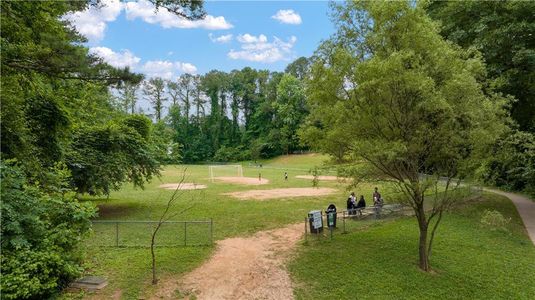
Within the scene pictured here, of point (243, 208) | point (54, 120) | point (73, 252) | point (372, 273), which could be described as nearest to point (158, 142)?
point (243, 208)

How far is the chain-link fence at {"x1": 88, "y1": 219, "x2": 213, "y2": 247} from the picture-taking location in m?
14.0

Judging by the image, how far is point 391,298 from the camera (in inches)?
416

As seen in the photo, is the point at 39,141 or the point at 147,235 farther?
the point at 147,235

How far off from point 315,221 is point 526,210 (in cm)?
1559

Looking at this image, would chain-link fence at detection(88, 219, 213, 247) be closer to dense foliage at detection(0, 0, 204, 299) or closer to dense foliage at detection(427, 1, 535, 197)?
dense foliage at detection(0, 0, 204, 299)

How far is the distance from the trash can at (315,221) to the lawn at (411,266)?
0.74 m

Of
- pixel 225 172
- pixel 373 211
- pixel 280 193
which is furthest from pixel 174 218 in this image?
pixel 225 172

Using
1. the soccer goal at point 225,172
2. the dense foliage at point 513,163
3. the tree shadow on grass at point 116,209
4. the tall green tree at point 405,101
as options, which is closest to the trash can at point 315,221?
the tall green tree at point 405,101

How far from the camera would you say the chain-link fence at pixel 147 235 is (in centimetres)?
1398

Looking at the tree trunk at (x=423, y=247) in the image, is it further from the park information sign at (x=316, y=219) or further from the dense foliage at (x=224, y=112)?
the dense foliage at (x=224, y=112)

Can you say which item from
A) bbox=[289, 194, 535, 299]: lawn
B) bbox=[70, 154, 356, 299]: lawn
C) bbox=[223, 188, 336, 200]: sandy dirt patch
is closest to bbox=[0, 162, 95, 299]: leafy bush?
bbox=[70, 154, 356, 299]: lawn

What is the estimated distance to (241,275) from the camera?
452 inches

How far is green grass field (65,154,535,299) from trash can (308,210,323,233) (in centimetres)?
83

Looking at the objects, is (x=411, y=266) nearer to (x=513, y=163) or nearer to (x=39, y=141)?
(x=513, y=163)
